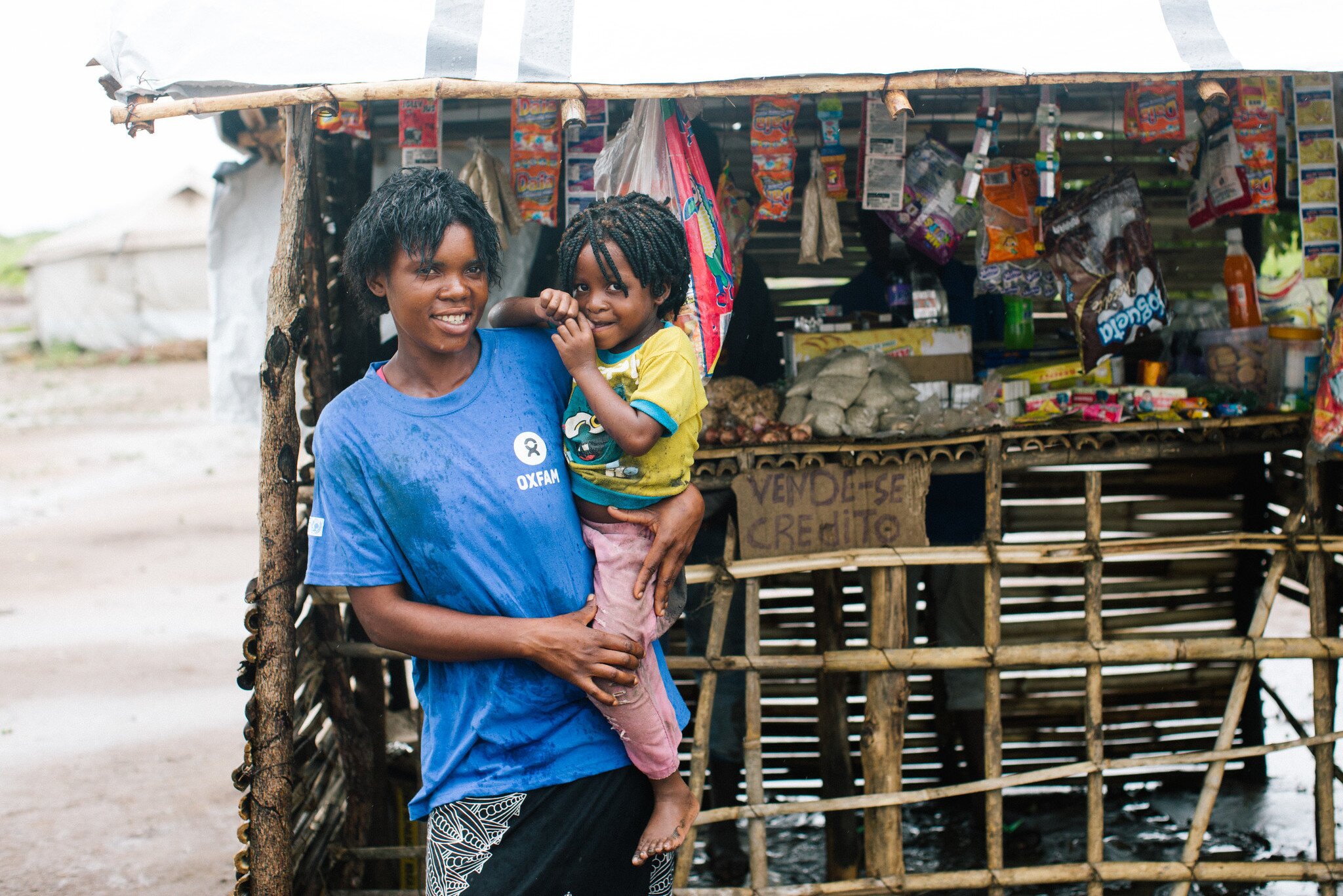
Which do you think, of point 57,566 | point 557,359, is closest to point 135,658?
point 57,566

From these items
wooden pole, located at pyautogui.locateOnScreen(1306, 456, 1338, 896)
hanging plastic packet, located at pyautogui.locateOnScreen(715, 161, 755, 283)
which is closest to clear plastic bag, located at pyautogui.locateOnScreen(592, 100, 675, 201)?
hanging plastic packet, located at pyautogui.locateOnScreen(715, 161, 755, 283)

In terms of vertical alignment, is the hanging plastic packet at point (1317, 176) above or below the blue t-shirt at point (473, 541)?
above

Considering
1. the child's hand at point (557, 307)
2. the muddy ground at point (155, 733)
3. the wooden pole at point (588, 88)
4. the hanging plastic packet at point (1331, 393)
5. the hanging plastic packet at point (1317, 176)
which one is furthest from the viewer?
the muddy ground at point (155, 733)

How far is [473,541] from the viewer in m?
1.73

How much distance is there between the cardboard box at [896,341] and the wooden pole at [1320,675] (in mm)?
1079

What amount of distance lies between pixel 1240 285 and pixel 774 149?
64.9 inches

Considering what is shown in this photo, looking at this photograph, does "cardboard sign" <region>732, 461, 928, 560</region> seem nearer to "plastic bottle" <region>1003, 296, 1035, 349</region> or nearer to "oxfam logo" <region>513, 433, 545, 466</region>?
"plastic bottle" <region>1003, 296, 1035, 349</region>

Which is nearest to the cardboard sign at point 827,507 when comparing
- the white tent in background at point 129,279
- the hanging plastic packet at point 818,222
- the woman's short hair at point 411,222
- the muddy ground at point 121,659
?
the hanging plastic packet at point 818,222

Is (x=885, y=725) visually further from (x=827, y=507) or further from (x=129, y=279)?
(x=129, y=279)

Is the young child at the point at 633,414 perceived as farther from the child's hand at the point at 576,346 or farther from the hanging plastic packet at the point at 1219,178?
the hanging plastic packet at the point at 1219,178

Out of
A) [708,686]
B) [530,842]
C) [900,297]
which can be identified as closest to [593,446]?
[530,842]

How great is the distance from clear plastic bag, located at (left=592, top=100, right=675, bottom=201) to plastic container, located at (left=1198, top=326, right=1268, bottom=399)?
1933 mm

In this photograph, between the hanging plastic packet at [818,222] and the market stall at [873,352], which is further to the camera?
the hanging plastic packet at [818,222]

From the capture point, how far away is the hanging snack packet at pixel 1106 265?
10.4 feet
